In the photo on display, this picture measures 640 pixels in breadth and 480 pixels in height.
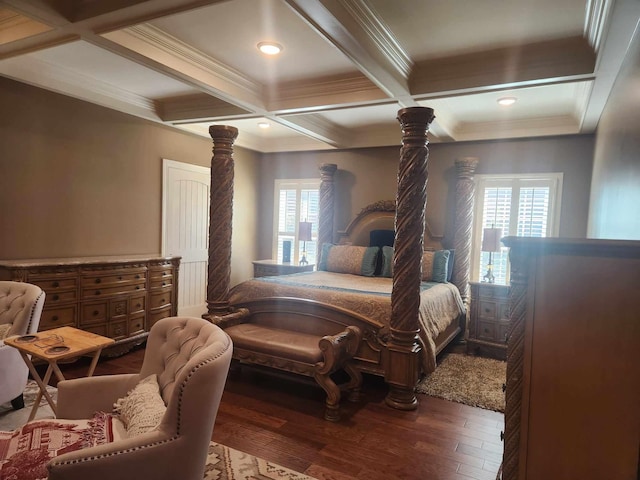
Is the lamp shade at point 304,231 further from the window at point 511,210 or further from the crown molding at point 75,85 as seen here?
the crown molding at point 75,85

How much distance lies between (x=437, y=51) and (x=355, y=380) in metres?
2.67

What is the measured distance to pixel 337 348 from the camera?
2869mm

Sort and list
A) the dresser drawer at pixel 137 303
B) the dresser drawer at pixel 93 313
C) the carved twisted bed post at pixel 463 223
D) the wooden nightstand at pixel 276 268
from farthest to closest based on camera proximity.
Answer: the wooden nightstand at pixel 276 268 < the carved twisted bed post at pixel 463 223 < the dresser drawer at pixel 137 303 < the dresser drawer at pixel 93 313

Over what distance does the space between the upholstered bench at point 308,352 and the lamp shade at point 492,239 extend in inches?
87.2

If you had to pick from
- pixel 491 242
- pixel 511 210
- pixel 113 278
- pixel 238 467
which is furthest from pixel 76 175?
pixel 511 210

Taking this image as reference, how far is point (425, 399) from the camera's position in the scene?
3.23m

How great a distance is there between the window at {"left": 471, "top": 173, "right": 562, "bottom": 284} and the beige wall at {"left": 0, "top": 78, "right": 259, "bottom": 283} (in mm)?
3969

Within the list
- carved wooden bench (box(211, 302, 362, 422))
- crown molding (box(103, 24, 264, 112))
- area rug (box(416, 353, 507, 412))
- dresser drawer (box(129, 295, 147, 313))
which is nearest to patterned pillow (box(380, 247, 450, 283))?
area rug (box(416, 353, 507, 412))

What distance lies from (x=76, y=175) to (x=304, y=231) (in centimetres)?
298

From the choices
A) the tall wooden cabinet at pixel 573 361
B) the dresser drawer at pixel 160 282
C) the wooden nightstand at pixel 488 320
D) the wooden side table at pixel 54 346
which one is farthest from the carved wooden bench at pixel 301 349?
the wooden nightstand at pixel 488 320

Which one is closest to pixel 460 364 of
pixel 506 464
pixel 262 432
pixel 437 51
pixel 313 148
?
pixel 262 432

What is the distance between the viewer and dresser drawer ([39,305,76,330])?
3391 millimetres

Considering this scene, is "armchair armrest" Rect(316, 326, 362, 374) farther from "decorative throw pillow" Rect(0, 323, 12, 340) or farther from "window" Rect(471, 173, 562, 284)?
"window" Rect(471, 173, 562, 284)

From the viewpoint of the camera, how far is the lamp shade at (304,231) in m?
5.82
